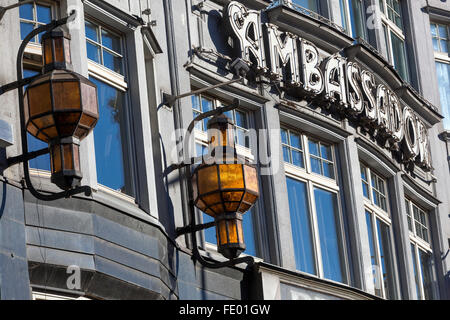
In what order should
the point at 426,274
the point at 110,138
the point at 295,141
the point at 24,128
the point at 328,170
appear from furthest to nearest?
the point at 426,274 < the point at 328,170 < the point at 295,141 < the point at 110,138 < the point at 24,128

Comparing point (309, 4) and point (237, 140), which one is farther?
point (309, 4)

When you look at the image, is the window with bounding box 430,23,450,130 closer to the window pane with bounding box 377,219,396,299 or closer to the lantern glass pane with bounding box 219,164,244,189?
the window pane with bounding box 377,219,396,299

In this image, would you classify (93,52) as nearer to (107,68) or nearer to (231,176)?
(107,68)

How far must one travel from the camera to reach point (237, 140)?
16.2m

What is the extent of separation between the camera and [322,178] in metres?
17.5

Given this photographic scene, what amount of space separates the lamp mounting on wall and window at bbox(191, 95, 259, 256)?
414 cm

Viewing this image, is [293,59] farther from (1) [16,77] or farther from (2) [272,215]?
(1) [16,77]

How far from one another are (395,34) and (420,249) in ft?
13.6

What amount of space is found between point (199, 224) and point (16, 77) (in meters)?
3.19

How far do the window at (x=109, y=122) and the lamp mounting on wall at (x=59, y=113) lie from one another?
70.0 inches

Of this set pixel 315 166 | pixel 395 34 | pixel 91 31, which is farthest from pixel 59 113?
pixel 395 34

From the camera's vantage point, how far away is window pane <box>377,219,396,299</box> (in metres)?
19.0
